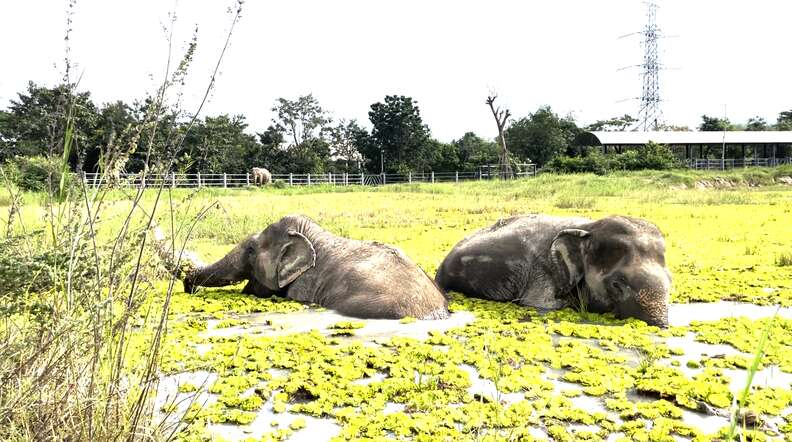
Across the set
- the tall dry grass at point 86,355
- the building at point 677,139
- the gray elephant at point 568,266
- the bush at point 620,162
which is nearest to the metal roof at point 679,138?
the building at point 677,139

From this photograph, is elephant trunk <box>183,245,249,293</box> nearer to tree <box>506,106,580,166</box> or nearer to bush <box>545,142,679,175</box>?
bush <box>545,142,679,175</box>

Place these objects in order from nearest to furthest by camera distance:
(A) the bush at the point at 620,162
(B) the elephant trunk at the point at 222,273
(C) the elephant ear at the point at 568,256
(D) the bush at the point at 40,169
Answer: (D) the bush at the point at 40,169
(C) the elephant ear at the point at 568,256
(B) the elephant trunk at the point at 222,273
(A) the bush at the point at 620,162

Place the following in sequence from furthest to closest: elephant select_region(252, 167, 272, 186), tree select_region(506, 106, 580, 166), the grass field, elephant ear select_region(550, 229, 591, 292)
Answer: tree select_region(506, 106, 580, 166) → elephant select_region(252, 167, 272, 186) → elephant ear select_region(550, 229, 591, 292) → the grass field

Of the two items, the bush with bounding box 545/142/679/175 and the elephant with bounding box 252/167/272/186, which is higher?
the bush with bounding box 545/142/679/175

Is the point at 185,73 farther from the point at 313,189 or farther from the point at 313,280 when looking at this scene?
the point at 313,189

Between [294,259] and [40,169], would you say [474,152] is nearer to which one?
[294,259]

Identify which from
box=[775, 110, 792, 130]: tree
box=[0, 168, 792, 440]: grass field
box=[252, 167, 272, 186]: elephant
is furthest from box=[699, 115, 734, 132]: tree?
box=[0, 168, 792, 440]: grass field

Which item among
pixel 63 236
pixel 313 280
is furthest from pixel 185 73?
pixel 313 280

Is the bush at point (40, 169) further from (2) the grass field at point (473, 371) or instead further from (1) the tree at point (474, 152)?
(1) the tree at point (474, 152)

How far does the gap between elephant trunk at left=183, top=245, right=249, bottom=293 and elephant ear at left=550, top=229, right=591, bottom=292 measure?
11.0ft

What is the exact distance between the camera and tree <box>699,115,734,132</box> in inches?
2479

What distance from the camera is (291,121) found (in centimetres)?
5725

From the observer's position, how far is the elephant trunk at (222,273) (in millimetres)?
7438

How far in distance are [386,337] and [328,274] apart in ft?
5.29
